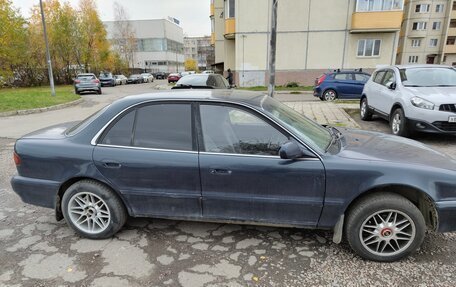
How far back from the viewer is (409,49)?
4950 centimetres

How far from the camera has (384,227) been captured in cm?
265

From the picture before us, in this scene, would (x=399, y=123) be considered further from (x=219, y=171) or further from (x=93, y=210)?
(x=93, y=210)

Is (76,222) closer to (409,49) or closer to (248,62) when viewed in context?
(248,62)

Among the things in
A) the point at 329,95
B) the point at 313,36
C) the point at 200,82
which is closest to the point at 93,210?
the point at 200,82

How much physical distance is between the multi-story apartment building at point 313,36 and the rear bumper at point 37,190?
22.1 metres

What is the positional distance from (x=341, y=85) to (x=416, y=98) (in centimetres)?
815

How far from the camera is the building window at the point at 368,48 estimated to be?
2297cm

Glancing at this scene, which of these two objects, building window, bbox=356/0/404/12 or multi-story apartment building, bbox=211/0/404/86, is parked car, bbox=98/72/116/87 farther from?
building window, bbox=356/0/404/12

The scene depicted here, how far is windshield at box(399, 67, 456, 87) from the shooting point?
671 centimetres

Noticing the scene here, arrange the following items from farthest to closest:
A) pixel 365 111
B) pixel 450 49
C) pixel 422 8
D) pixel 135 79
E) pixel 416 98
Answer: pixel 450 49
pixel 422 8
pixel 135 79
pixel 365 111
pixel 416 98

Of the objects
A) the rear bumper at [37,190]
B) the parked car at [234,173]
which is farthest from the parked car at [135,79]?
the rear bumper at [37,190]

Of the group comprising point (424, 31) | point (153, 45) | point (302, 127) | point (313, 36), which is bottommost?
point (302, 127)

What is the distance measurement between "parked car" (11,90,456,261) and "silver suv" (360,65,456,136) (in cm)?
352

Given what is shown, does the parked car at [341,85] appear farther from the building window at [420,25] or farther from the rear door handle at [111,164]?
the building window at [420,25]
